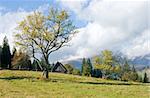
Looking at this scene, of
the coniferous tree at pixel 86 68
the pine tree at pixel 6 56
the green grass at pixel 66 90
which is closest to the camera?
the green grass at pixel 66 90

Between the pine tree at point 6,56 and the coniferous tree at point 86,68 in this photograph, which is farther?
the coniferous tree at point 86,68

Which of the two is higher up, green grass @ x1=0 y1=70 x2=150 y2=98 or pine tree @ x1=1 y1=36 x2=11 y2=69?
pine tree @ x1=1 y1=36 x2=11 y2=69

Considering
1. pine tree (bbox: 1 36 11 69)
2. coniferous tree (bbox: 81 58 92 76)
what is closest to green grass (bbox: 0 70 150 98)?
pine tree (bbox: 1 36 11 69)

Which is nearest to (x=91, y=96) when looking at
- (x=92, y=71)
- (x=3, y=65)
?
(x=3, y=65)

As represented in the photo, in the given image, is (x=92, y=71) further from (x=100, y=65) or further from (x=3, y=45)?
(x=3, y=45)

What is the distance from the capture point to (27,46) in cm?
7162

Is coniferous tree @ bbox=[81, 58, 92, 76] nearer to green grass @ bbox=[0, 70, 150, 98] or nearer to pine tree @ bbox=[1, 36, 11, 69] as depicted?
pine tree @ bbox=[1, 36, 11, 69]

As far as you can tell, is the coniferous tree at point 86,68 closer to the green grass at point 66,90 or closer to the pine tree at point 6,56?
the pine tree at point 6,56

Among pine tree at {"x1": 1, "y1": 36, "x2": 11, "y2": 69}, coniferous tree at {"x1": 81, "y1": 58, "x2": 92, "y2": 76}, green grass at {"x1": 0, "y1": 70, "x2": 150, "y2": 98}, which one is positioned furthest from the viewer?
coniferous tree at {"x1": 81, "y1": 58, "x2": 92, "y2": 76}

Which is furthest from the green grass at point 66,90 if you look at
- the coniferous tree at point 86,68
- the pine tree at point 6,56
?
the coniferous tree at point 86,68

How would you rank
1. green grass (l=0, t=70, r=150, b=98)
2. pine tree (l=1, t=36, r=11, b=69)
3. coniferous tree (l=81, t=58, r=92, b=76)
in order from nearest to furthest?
green grass (l=0, t=70, r=150, b=98), pine tree (l=1, t=36, r=11, b=69), coniferous tree (l=81, t=58, r=92, b=76)

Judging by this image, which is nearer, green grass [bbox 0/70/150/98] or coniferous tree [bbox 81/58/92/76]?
green grass [bbox 0/70/150/98]

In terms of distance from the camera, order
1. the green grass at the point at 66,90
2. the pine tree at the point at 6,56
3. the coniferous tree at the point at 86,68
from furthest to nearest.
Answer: the coniferous tree at the point at 86,68, the pine tree at the point at 6,56, the green grass at the point at 66,90

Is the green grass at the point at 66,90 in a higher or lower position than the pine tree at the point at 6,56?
lower
